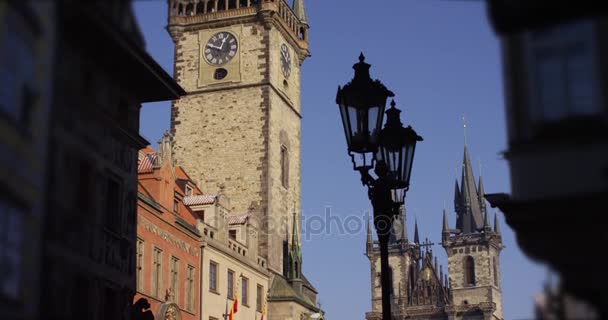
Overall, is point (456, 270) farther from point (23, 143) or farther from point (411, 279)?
point (23, 143)

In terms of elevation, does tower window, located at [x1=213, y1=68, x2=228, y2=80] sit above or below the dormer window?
above

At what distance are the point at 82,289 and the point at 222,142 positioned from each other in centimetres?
4266

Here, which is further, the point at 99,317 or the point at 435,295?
the point at 435,295

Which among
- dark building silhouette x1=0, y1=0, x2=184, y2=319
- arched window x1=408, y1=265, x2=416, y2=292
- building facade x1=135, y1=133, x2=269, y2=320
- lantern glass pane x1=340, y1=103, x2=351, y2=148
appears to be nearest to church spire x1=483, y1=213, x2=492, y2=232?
arched window x1=408, y1=265, x2=416, y2=292

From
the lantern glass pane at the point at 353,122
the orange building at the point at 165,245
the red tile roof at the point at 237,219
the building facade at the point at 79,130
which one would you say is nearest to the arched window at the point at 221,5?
the red tile roof at the point at 237,219

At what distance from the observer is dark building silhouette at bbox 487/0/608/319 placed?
21.7 feet

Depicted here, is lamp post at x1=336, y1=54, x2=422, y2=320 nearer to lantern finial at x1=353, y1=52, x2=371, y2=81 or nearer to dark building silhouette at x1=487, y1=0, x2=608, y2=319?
lantern finial at x1=353, y1=52, x2=371, y2=81

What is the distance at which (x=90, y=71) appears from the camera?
9.09m

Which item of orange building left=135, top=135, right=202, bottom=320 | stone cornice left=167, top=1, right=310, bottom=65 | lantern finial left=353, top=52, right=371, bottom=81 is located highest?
stone cornice left=167, top=1, right=310, bottom=65

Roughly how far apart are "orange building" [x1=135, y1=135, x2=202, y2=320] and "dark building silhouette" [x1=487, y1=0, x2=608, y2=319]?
2715 cm

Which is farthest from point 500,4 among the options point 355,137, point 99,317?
point 99,317

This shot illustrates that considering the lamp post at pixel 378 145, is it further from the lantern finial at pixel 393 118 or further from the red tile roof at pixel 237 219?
the red tile roof at pixel 237 219

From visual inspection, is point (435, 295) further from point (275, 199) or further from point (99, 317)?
point (99, 317)

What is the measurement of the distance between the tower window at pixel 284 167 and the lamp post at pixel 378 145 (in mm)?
40327
